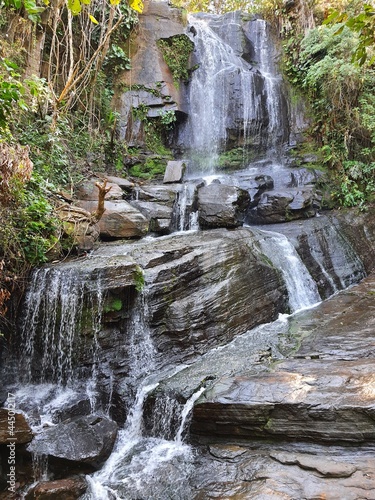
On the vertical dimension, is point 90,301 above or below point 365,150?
below

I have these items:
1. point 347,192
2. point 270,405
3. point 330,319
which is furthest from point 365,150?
point 270,405

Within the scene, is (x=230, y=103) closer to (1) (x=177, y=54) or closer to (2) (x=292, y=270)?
(1) (x=177, y=54)

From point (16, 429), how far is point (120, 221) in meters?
4.80

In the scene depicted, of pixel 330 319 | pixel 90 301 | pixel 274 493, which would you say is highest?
pixel 90 301

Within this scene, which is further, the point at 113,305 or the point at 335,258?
the point at 335,258

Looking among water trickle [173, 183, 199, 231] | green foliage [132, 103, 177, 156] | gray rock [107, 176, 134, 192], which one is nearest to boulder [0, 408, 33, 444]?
water trickle [173, 183, 199, 231]

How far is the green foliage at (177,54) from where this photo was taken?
14.2 meters

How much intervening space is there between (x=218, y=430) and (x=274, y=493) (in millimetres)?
1169

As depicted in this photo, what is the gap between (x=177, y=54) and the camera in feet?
47.2

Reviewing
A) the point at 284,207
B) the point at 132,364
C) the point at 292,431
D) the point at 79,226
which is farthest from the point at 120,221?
the point at 292,431

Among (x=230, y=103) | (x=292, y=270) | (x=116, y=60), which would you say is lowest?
(x=292, y=270)

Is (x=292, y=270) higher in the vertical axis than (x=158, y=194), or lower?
lower

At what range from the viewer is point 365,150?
10.8 m

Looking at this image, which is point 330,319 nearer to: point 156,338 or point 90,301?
point 156,338
